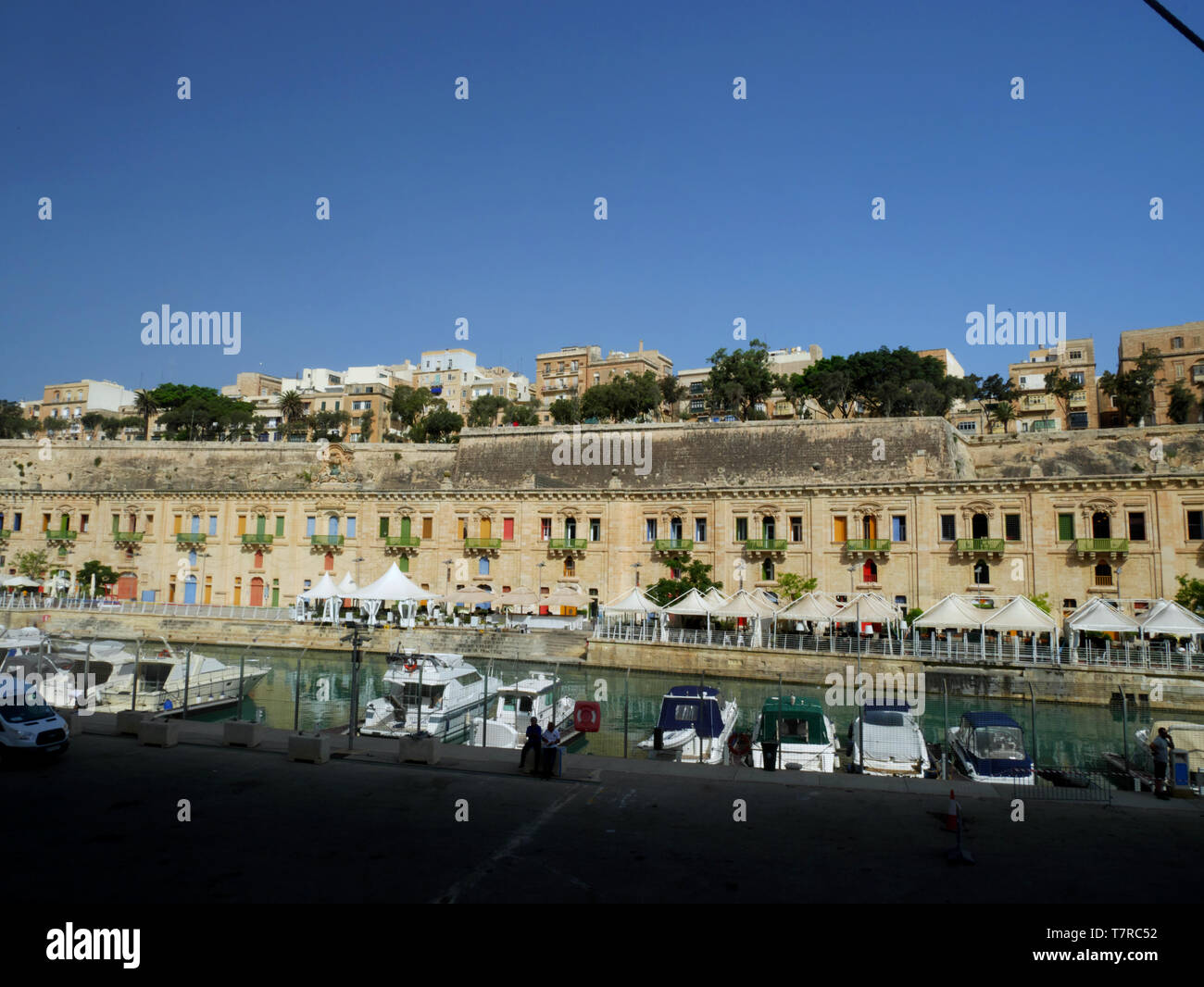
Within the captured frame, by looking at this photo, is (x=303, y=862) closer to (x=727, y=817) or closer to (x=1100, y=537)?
(x=727, y=817)

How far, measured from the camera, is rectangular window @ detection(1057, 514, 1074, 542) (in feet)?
150

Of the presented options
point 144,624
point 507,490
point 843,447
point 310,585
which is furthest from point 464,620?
point 843,447

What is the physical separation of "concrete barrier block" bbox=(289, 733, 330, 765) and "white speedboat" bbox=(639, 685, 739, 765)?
27.2ft

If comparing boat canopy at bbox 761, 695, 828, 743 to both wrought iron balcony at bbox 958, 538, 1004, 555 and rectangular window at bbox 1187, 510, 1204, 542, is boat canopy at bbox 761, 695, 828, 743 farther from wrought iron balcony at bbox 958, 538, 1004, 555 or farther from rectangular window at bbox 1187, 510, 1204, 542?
rectangular window at bbox 1187, 510, 1204, 542

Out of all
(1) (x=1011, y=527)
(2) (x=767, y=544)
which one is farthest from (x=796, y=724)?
(1) (x=1011, y=527)

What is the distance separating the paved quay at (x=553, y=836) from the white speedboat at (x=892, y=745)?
4.66 m

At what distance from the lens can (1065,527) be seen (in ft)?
150

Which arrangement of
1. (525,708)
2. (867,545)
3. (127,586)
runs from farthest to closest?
1. (127,586)
2. (867,545)
3. (525,708)

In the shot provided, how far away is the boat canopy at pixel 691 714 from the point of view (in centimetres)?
2546

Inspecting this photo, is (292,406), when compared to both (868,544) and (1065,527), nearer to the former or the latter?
(868,544)

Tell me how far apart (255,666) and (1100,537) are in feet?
138

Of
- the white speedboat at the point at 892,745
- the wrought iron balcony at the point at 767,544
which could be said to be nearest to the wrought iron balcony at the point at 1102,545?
the wrought iron balcony at the point at 767,544

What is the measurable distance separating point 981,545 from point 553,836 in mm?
38689

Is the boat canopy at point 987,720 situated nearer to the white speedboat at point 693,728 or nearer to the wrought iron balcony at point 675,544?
the white speedboat at point 693,728
